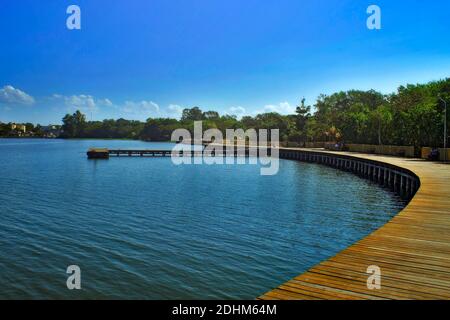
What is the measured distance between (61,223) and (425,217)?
16.3 m

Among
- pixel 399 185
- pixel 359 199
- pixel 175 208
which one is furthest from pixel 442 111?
pixel 175 208

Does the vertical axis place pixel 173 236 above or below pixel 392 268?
below

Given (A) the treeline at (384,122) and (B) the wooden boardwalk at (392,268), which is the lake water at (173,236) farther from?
(A) the treeline at (384,122)

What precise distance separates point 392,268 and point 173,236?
10854mm

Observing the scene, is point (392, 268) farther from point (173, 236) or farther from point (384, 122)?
point (384, 122)

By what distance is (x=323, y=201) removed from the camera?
28.5m

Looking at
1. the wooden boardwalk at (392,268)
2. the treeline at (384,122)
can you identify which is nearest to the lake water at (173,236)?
the wooden boardwalk at (392,268)

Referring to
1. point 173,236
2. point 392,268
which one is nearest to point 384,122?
point 173,236

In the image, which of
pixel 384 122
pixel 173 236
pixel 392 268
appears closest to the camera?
pixel 392 268

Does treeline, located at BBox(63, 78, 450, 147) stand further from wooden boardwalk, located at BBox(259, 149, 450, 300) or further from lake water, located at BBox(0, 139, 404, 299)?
wooden boardwalk, located at BBox(259, 149, 450, 300)

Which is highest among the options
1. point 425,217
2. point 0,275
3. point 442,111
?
point 442,111

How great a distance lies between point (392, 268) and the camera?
9.01m

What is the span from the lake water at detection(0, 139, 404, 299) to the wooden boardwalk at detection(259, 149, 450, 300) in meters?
3.31

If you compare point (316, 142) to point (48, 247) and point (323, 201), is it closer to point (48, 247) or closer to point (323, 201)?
point (323, 201)
